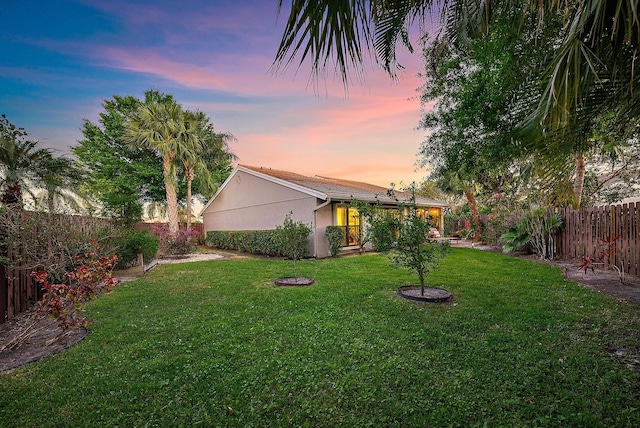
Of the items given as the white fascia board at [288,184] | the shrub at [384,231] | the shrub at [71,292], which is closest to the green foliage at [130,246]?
the shrub at [71,292]

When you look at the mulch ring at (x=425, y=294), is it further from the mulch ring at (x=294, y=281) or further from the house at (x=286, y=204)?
the house at (x=286, y=204)

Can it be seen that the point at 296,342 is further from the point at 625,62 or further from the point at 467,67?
the point at 467,67

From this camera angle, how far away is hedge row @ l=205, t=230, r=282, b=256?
12898 mm

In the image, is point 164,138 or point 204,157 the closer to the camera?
point 164,138

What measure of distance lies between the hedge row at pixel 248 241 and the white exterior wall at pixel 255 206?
82 cm

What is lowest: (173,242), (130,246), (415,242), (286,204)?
(173,242)

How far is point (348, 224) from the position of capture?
1375 centimetres

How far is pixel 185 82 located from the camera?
8820 millimetres

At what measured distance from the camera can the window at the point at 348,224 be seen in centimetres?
1337

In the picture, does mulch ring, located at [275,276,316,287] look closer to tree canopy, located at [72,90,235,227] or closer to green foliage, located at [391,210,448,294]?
green foliage, located at [391,210,448,294]

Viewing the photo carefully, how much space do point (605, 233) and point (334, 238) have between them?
853 cm

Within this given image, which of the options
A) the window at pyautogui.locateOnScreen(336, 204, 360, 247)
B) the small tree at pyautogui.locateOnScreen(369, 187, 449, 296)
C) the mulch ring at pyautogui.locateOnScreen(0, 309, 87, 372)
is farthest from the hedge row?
the mulch ring at pyautogui.locateOnScreen(0, 309, 87, 372)

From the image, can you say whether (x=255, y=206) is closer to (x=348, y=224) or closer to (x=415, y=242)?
(x=348, y=224)

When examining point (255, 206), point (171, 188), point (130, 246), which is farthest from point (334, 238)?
point (171, 188)
